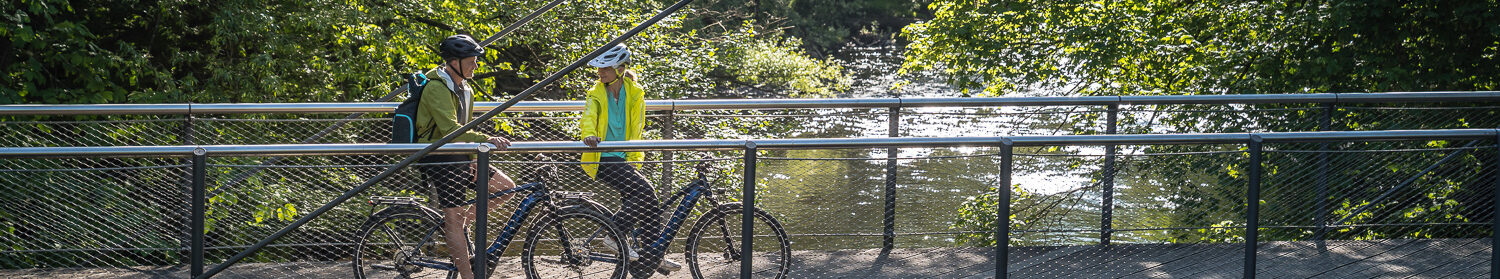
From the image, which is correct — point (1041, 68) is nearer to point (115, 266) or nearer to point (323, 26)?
point (323, 26)

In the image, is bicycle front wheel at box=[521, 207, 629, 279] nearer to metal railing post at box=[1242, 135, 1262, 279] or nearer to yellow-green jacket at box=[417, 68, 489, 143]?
yellow-green jacket at box=[417, 68, 489, 143]

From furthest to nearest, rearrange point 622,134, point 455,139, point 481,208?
point 622,134, point 455,139, point 481,208

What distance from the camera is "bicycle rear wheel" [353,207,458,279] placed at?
512 cm

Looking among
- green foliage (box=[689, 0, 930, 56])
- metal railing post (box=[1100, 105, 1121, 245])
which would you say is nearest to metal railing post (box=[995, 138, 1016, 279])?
metal railing post (box=[1100, 105, 1121, 245])

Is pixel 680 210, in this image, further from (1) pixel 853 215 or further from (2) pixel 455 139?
(2) pixel 455 139

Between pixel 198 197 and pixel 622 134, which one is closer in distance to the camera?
pixel 198 197

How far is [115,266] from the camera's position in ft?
18.2

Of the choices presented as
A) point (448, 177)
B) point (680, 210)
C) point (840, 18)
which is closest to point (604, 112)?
point (680, 210)

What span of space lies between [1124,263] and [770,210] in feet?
5.42

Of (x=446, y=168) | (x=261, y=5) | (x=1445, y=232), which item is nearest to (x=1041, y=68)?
(x=1445, y=232)

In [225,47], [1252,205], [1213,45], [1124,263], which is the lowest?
[1124,263]

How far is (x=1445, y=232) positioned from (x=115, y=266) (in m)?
6.17

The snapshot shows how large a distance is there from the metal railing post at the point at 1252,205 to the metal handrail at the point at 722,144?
0.04 m

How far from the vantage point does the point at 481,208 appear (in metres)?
4.72
